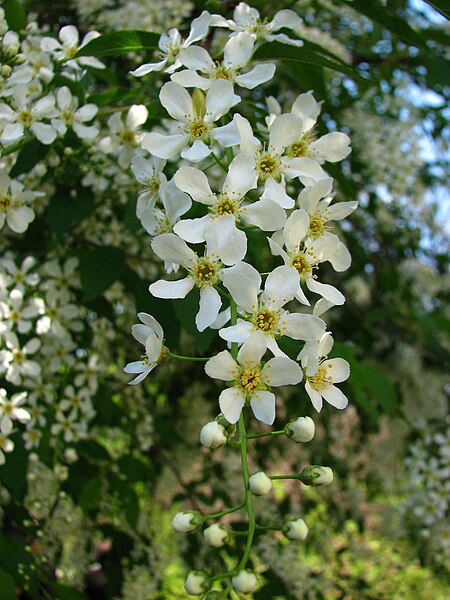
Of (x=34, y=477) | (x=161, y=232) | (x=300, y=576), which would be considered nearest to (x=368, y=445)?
(x=300, y=576)

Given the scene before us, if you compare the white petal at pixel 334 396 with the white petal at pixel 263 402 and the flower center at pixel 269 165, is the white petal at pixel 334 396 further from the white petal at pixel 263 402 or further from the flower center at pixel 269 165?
the flower center at pixel 269 165

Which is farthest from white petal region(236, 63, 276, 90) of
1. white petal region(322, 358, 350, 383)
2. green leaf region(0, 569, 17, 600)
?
green leaf region(0, 569, 17, 600)

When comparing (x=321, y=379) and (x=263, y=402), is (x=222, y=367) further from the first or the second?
(x=321, y=379)

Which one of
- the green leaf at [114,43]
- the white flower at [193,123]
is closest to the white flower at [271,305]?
the white flower at [193,123]

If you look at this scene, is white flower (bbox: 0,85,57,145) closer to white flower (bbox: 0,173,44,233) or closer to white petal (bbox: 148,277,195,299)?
white flower (bbox: 0,173,44,233)

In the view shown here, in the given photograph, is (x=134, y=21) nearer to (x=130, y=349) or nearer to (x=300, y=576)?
(x=130, y=349)
